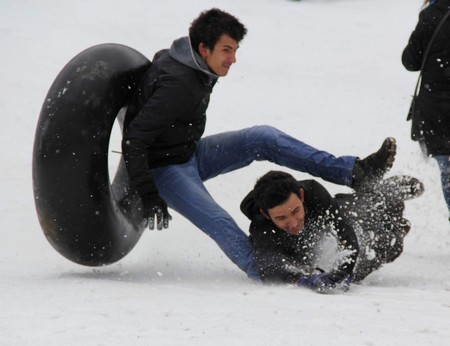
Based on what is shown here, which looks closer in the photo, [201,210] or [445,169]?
[201,210]

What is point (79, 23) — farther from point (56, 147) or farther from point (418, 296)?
point (418, 296)

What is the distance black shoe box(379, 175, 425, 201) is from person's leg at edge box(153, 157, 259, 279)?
0.90 meters

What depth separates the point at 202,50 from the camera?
4.73m

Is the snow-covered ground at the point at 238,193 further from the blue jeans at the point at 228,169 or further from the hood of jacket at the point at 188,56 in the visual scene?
the hood of jacket at the point at 188,56

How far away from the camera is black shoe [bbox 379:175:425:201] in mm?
4988

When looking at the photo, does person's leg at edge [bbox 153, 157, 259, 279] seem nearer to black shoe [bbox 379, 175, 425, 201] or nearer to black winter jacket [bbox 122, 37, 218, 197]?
black winter jacket [bbox 122, 37, 218, 197]

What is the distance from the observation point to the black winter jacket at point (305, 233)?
4.59m

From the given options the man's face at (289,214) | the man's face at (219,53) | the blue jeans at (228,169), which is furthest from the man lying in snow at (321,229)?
the man's face at (219,53)

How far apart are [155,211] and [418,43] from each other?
1.79 meters

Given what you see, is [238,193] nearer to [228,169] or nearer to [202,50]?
[228,169]

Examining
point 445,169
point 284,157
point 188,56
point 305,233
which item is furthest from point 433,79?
point 188,56

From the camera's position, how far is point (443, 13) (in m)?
4.79

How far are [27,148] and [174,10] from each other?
439 centimetres

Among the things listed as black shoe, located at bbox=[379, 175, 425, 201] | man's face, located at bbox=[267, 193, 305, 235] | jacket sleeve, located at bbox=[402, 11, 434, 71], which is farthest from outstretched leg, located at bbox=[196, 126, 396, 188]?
jacket sleeve, located at bbox=[402, 11, 434, 71]
